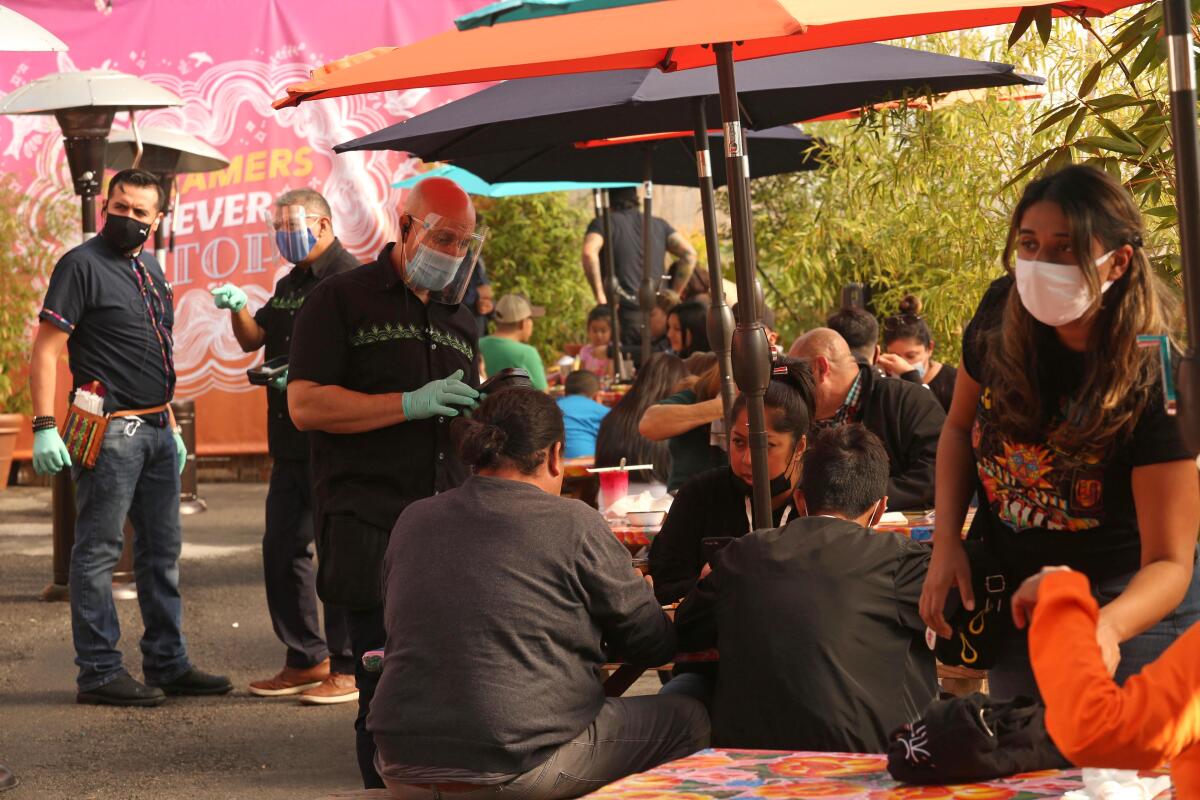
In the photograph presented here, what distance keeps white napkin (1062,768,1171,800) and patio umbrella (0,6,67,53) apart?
3876mm

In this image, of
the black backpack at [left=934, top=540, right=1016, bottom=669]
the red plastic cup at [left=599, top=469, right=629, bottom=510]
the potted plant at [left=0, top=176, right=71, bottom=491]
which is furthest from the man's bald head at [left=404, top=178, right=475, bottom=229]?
the potted plant at [left=0, top=176, right=71, bottom=491]

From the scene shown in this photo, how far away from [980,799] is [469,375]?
2470mm

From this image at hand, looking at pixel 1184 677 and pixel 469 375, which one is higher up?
pixel 469 375

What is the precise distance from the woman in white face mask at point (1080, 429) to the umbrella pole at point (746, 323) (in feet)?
3.88

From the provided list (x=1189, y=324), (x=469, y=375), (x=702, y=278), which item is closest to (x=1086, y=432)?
(x=1189, y=324)

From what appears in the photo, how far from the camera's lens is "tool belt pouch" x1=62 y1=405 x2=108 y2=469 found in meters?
6.77

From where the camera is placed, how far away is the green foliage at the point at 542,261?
611 inches

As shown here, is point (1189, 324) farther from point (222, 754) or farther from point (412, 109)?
point (412, 109)

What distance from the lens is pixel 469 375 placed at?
206 inches

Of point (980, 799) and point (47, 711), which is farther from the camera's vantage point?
point (47, 711)

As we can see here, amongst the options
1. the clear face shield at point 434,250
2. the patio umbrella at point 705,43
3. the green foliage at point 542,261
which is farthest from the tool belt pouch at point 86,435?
the green foliage at point 542,261

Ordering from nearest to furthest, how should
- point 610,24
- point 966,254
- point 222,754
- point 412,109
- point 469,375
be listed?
1. point 610,24
2. point 469,375
3. point 222,754
4. point 966,254
5. point 412,109

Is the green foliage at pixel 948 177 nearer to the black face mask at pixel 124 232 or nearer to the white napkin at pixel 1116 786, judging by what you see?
the white napkin at pixel 1116 786

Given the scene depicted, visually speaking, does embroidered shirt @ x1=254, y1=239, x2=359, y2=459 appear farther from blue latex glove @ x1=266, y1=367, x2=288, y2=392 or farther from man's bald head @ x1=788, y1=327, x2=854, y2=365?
man's bald head @ x1=788, y1=327, x2=854, y2=365
